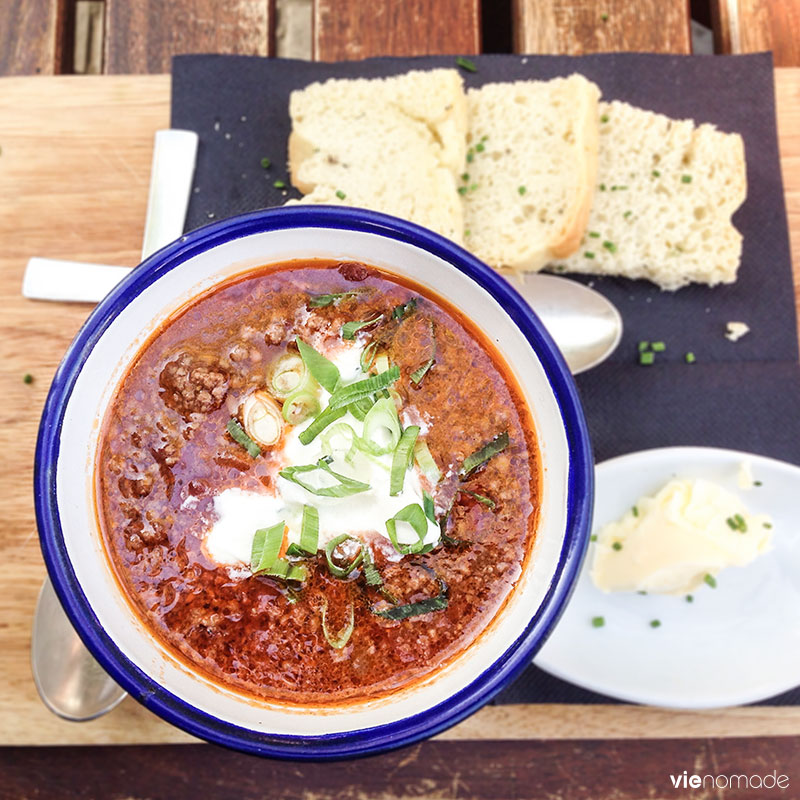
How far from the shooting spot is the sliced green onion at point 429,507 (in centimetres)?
168

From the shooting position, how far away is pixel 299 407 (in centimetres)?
174

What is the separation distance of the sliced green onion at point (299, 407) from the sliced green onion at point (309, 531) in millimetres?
209

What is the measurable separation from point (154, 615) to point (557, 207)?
5.78 ft

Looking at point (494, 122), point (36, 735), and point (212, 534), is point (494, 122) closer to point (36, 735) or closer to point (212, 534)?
point (212, 534)

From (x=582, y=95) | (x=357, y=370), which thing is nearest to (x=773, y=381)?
(x=582, y=95)

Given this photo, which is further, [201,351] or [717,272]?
[717,272]

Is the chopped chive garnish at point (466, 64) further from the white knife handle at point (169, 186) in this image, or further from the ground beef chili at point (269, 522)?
the ground beef chili at point (269, 522)

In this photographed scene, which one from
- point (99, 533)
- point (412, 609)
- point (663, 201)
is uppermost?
point (663, 201)

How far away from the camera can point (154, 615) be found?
1.78 metres

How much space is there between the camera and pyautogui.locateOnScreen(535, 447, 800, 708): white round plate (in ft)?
7.80

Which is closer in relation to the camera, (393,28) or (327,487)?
(327,487)

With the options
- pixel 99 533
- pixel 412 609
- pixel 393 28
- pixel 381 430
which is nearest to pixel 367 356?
pixel 381 430

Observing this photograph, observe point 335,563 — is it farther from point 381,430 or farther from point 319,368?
point 319,368

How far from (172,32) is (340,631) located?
7.00 feet
